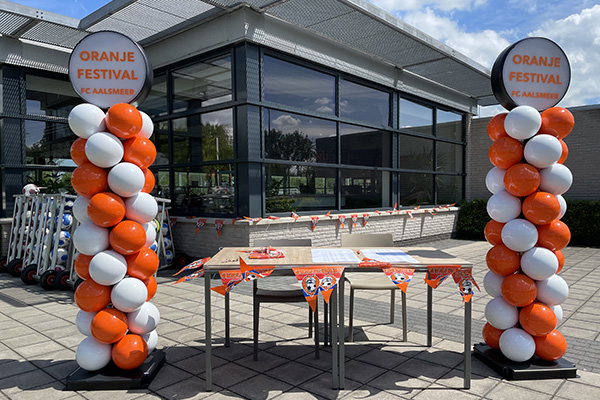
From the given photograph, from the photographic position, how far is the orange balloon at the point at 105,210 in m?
2.91

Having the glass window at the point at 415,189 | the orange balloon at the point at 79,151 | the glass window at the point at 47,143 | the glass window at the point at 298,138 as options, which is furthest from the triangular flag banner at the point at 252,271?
the glass window at the point at 415,189

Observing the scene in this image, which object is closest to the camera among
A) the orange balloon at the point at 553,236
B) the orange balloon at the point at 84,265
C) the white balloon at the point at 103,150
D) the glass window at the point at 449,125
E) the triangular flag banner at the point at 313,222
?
the white balloon at the point at 103,150

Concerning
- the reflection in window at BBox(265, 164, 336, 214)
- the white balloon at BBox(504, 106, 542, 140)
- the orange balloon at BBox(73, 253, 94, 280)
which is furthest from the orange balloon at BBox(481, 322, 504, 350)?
the reflection in window at BBox(265, 164, 336, 214)

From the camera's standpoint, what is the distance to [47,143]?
25.2ft

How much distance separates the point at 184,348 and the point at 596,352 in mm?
3420

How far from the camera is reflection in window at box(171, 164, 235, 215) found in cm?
680

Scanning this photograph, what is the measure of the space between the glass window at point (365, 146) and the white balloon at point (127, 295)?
549cm

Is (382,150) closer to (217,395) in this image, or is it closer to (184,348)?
(184,348)

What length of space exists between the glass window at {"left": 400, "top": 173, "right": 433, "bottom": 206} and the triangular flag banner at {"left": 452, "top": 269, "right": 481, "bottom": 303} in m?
6.73

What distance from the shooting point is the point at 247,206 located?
254 inches

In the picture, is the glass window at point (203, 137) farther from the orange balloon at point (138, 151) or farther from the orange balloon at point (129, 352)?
the orange balloon at point (129, 352)

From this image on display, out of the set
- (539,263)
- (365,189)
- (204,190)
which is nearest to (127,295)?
(539,263)

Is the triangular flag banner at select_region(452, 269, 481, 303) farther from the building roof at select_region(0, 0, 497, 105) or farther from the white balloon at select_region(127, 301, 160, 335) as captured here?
the building roof at select_region(0, 0, 497, 105)

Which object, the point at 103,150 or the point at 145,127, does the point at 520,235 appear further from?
the point at 103,150
